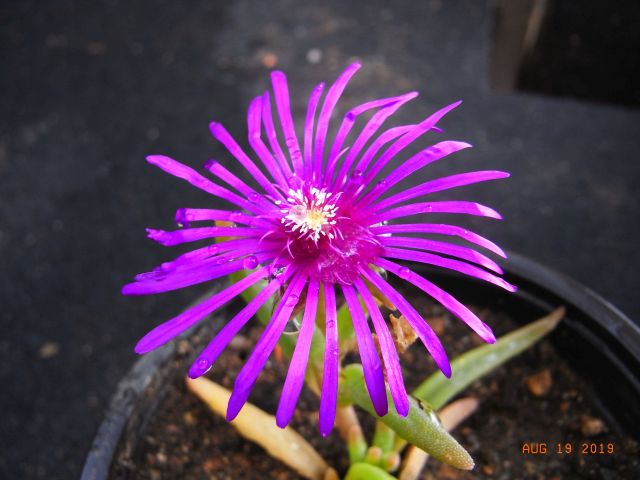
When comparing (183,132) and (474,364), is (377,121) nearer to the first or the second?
(474,364)

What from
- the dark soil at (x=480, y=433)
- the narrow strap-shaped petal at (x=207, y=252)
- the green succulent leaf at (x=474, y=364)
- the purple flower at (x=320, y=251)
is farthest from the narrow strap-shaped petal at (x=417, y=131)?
the dark soil at (x=480, y=433)

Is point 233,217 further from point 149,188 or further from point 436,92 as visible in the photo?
point 436,92

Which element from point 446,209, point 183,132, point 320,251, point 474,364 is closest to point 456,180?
point 446,209

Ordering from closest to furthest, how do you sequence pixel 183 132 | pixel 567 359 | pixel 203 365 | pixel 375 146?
pixel 203 365 → pixel 375 146 → pixel 567 359 → pixel 183 132

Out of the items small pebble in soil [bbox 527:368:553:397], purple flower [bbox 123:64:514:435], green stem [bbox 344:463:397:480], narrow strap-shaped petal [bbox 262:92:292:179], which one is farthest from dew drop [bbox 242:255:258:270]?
small pebble in soil [bbox 527:368:553:397]

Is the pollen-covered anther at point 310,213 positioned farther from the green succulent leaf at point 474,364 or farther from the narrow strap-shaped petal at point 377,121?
the green succulent leaf at point 474,364

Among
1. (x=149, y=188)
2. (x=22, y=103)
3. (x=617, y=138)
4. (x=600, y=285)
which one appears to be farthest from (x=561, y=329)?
(x=22, y=103)

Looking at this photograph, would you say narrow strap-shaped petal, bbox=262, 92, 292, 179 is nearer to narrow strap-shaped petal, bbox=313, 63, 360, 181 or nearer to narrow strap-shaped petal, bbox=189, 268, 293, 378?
narrow strap-shaped petal, bbox=313, 63, 360, 181
